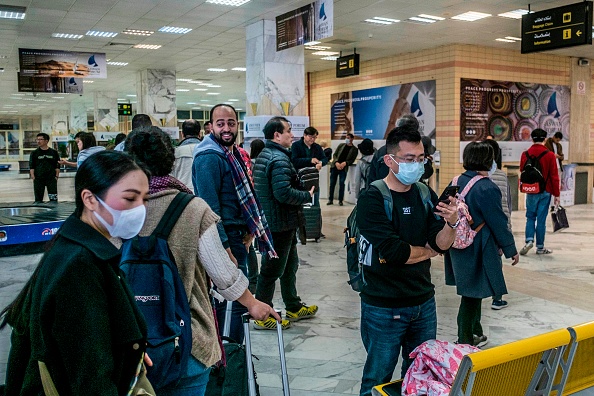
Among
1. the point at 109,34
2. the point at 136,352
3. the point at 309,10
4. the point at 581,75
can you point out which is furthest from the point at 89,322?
the point at 581,75

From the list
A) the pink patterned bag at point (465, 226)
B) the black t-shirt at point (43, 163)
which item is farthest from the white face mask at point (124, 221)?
the black t-shirt at point (43, 163)

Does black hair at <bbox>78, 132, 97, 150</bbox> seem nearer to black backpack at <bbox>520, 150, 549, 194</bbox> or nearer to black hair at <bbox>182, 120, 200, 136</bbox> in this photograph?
black hair at <bbox>182, 120, 200, 136</bbox>

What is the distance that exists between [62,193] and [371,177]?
53.1 feet

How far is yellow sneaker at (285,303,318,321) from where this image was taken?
493 centimetres

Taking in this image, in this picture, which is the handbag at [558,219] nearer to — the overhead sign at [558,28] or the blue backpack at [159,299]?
the overhead sign at [558,28]

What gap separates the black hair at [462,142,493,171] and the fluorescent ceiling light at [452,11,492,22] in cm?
674

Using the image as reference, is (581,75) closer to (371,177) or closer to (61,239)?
(371,177)

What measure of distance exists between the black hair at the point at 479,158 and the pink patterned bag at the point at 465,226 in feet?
0.24

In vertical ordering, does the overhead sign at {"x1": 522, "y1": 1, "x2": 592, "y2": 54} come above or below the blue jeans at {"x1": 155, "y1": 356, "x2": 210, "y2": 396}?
above

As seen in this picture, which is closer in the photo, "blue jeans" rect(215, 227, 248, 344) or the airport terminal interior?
"blue jeans" rect(215, 227, 248, 344)

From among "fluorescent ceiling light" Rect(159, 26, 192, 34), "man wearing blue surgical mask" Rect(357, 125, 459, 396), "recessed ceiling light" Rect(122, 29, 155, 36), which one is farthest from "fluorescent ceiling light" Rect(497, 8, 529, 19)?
"man wearing blue surgical mask" Rect(357, 125, 459, 396)

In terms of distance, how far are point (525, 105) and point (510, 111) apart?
59cm

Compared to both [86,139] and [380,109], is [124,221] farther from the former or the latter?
[380,109]

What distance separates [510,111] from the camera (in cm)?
1376
